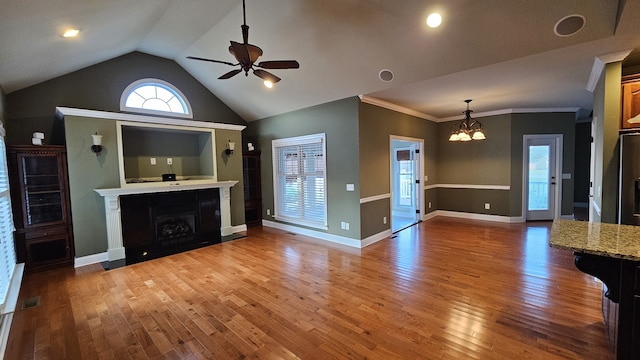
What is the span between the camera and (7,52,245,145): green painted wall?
421 cm

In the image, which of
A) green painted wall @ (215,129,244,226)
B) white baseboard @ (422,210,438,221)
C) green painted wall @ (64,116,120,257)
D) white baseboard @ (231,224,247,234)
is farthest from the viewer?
white baseboard @ (422,210,438,221)

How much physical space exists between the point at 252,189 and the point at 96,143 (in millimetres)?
3261

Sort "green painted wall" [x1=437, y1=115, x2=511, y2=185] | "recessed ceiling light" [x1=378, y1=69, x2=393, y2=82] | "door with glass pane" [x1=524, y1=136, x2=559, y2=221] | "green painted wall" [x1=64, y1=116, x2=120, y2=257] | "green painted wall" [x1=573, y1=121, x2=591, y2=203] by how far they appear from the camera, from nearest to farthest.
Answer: "recessed ceiling light" [x1=378, y1=69, x2=393, y2=82]
"green painted wall" [x1=64, y1=116, x2=120, y2=257]
"door with glass pane" [x1=524, y1=136, x2=559, y2=221]
"green painted wall" [x1=437, y1=115, x2=511, y2=185]
"green painted wall" [x1=573, y1=121, x2=591, y2=203]

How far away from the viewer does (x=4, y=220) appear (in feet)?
9.92

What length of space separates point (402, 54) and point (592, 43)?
74.8 inches

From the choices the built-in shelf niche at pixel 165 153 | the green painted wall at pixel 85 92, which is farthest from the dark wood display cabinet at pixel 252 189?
the green painted wall at pixel 85 92

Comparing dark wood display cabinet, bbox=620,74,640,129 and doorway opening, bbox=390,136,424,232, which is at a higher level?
dark wood display cabinet, bbox=620,74,640,129

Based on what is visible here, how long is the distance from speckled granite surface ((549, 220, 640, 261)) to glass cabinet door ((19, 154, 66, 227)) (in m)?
5.99

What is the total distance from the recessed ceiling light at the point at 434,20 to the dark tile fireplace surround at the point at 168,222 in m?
4.68

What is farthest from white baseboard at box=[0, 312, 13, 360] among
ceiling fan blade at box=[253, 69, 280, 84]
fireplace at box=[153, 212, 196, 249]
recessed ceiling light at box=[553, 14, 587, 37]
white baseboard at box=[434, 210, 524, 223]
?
white baseboard at box=[434, 210, 524, 223]

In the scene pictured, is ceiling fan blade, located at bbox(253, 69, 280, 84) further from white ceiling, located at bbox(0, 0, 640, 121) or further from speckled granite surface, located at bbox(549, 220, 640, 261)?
speckled granite surface, located at bbox(549, 220, 640, 261)

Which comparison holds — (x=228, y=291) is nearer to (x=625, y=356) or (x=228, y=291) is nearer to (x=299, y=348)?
(x=299, y=348)

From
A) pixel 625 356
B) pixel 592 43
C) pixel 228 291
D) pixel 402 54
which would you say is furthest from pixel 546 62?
pixel 228 291

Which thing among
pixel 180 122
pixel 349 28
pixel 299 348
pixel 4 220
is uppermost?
pixel 349 28
